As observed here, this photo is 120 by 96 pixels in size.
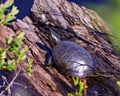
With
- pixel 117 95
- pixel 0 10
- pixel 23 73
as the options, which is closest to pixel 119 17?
pixel 0 10

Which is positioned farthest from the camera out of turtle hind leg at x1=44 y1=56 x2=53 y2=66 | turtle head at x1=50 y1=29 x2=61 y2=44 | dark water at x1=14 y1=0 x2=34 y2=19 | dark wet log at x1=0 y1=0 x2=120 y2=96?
dark water at x1=14 y1=0 x2=34 y2=19

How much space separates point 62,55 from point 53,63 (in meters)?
0.12

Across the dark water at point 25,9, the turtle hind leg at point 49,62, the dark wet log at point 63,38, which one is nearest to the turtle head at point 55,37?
the dark wet log at point 63,38

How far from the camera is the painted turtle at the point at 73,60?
2.11m

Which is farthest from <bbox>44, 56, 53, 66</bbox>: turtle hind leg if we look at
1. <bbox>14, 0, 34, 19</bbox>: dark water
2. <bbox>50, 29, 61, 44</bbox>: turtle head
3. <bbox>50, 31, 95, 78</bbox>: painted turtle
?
<bbox>14, 0, 34, 19</bbox>: dark water

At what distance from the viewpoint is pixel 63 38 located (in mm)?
2484

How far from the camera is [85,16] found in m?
2.58

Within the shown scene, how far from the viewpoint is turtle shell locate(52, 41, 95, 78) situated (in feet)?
6.91

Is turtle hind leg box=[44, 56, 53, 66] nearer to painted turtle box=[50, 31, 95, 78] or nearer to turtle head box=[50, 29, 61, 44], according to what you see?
painted turtle box=[50, 31, 95, 78]

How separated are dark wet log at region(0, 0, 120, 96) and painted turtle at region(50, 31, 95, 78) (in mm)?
84

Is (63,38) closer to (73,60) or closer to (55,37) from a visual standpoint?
(55,37)

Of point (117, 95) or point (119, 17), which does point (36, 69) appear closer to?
point (117, 95)

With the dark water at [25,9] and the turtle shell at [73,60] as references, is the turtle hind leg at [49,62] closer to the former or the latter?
the turtle shell at [73,60]

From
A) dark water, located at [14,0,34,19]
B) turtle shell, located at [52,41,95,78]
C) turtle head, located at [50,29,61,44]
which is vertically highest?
dark water, located at [14,0,34,19]
